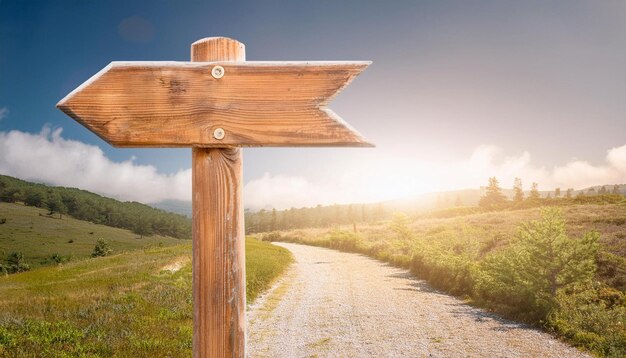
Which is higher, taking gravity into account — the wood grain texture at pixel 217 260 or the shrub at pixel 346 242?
the wood grain texture at pixel 217 260

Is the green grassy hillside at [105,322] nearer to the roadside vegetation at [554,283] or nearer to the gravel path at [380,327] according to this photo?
the gravel path at [380,327]

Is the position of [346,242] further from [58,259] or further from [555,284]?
[58,259]

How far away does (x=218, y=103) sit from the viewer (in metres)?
1.95

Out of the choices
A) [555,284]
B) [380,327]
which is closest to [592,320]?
[555,284]

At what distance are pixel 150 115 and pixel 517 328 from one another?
11045 millimetres

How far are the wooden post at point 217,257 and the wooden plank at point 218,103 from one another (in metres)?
0.14

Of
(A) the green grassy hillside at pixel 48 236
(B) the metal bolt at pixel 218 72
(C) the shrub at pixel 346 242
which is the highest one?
(B) the metal bolt at pixel 218 72

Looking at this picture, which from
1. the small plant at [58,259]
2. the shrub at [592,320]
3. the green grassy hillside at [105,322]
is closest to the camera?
the green grassy hillside at [105,322]

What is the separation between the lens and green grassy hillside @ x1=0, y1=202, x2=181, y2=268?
9888 cm

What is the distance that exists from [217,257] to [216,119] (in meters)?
0.70

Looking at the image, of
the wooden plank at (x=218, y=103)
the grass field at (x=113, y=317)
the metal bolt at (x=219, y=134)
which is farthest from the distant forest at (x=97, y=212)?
the metal bolt at (x=219, y=134)

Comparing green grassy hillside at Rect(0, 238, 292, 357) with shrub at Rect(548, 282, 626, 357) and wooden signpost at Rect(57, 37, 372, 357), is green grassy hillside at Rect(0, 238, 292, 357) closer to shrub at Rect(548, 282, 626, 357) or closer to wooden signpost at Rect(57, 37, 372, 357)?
wooden signpost at Rect(57, 37, 372, 357)

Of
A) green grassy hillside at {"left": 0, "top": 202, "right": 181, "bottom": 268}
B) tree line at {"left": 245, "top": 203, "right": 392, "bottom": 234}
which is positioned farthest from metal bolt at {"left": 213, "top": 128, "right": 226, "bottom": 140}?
tree line at {"left": 245, "top": 203, "right": 392, "bottom": 234}

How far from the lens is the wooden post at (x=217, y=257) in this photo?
1937 millimetres
